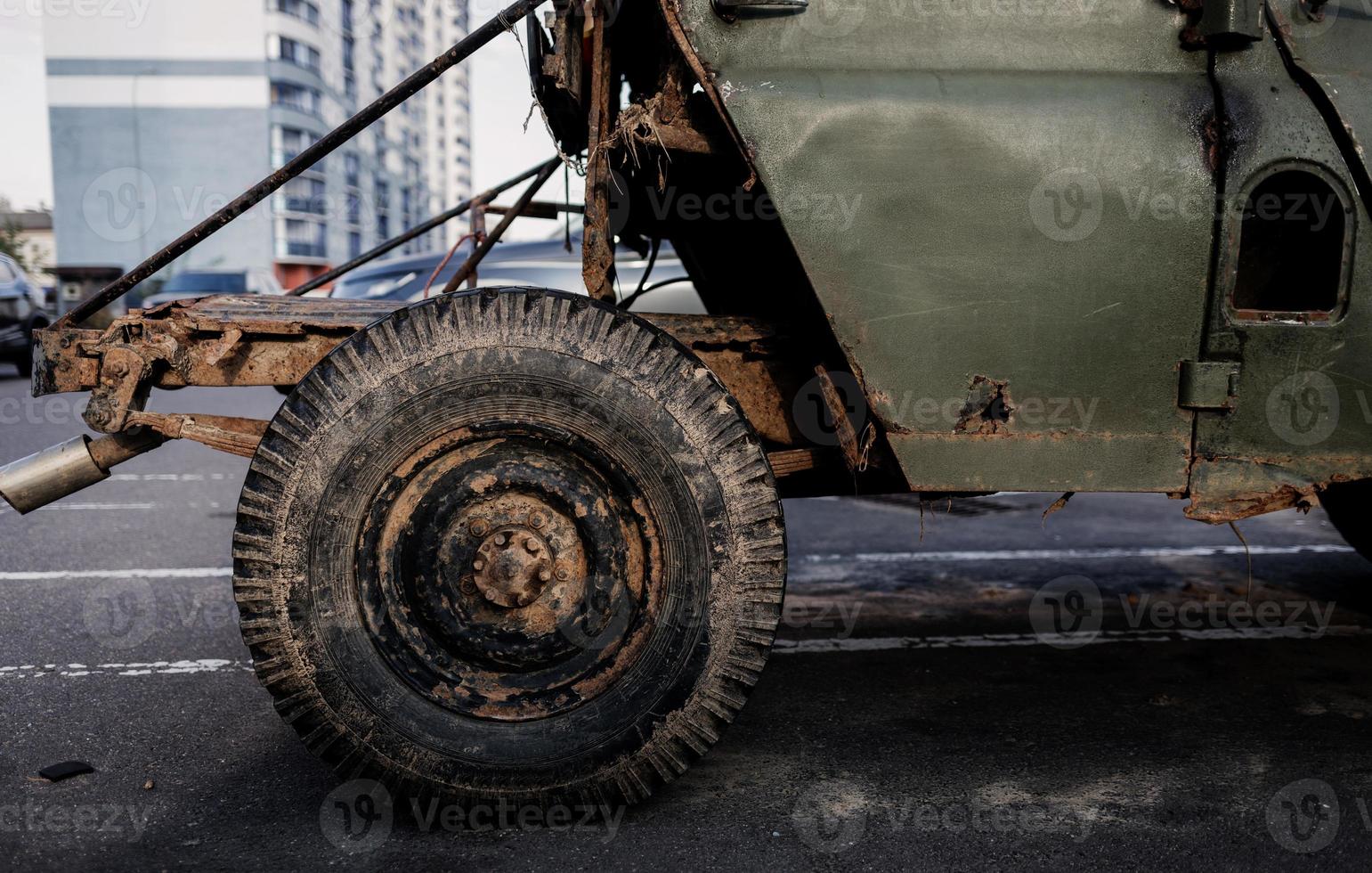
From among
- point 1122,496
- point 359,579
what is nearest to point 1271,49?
point 359,579

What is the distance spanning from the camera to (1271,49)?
231cm

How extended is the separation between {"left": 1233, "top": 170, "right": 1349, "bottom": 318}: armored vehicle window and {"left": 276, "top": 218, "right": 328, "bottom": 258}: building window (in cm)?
5331

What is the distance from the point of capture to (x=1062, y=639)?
3.64m

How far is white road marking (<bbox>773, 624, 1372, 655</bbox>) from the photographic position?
3.53 m

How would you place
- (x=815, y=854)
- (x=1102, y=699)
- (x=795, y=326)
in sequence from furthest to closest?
(x=1102, y=699) → (x=795, y=326) → (x=815, y=854)

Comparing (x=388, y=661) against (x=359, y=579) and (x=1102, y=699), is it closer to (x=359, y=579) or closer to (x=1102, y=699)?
(x=359, y=579)

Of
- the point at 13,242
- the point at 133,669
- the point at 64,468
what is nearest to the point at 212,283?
the point at 13,242

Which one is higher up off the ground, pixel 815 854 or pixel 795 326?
pixel 795 326

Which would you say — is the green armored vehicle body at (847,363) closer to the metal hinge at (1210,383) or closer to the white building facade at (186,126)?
the metal hinge at (1210,383)

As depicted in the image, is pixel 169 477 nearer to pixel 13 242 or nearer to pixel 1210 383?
pixel 1210 383

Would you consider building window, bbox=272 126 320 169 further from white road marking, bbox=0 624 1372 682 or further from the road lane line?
white road marking, bbox=0 624 1372 682

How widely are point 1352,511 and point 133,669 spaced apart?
14.1ft

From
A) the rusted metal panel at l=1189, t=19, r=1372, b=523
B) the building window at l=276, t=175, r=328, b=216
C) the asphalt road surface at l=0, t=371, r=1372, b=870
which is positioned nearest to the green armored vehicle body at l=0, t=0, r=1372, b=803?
the rusted metal panel at l=1189, t=19, r=1372, b=523

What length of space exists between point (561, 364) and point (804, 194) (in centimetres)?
62
